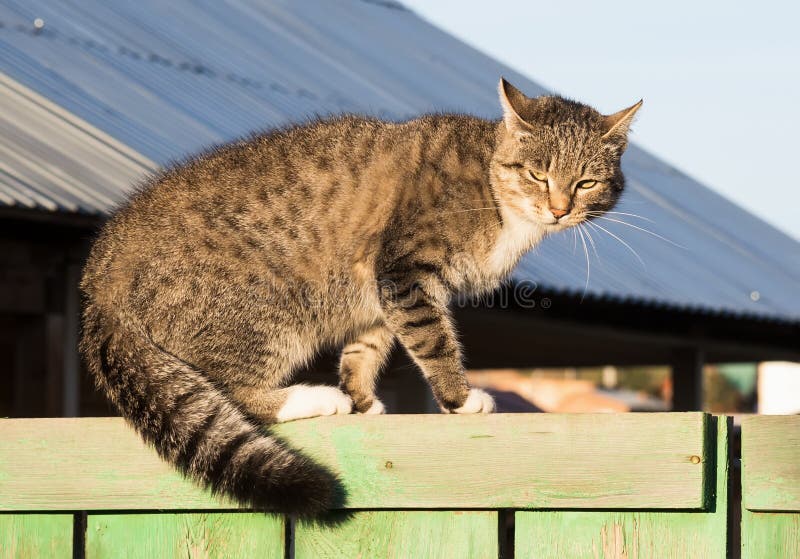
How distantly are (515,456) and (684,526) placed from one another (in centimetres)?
41

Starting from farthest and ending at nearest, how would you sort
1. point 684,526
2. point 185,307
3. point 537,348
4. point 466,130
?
1. point 537,348
2. point 466,130
3. point 185,307
4. point 684,526

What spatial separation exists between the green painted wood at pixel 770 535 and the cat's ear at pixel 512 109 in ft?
8.62

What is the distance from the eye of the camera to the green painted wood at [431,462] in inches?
108

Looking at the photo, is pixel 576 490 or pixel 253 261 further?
pixel 253 261

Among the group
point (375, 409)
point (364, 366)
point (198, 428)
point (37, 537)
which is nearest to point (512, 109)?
point (364, 366)

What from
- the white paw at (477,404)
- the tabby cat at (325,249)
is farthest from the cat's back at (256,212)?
the white paw at (477,404)

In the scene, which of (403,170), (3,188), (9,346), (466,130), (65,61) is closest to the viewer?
(403,170)

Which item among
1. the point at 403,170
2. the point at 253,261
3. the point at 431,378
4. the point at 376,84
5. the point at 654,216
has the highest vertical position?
the point at 376,84

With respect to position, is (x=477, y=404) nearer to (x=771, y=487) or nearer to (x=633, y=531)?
(x=633, y=531)

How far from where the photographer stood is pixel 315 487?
9.37ft

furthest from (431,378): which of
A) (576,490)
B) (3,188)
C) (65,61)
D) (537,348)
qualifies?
(537,348)

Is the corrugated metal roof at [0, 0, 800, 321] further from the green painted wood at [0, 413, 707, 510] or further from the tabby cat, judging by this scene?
the green painted wood at [0, 413, 707, 510]

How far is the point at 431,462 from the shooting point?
2902mm

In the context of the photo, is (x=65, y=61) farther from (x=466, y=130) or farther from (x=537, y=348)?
(x=537, y=348)
